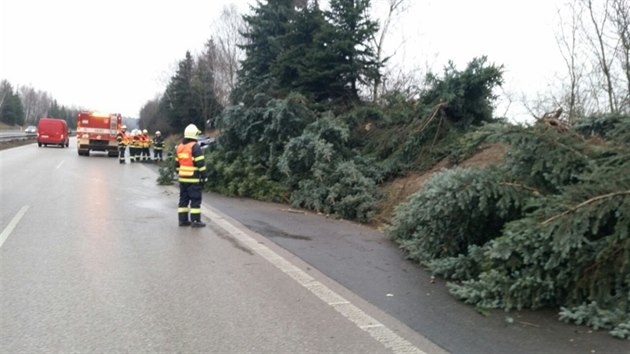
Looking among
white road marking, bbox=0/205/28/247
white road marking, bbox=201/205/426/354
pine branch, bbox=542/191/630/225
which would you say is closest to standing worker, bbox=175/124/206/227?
white road marking, bbox=201/205/426/354

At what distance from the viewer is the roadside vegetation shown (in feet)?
16.5

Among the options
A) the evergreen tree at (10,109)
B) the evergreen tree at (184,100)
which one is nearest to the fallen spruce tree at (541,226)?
the evergreen tree at (184,100)

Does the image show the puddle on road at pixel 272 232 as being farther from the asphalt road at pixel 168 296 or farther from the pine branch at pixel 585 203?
the pine branch at pixel 585 203

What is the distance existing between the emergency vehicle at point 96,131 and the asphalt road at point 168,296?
77.5 feet

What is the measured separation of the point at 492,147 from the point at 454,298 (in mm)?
5979

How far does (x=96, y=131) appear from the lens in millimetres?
32562

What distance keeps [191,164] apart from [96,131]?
24833 millimetres

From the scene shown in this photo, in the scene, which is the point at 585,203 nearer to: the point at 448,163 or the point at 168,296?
the point at 168,296

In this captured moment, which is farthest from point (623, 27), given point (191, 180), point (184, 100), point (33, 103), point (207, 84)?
point (33, 103)

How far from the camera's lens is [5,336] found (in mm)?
4516

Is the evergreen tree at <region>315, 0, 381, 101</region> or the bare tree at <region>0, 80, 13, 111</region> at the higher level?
the bare tree at <region>0, 80, 13, 111</region>

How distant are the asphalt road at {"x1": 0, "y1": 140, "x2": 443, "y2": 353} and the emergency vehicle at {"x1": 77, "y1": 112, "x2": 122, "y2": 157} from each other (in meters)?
23.6

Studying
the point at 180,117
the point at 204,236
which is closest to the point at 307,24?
the point at 204,236

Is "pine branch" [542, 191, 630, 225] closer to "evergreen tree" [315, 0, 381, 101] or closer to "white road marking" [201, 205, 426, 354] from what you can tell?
"white road marking" [201, 205, 426, 354]
